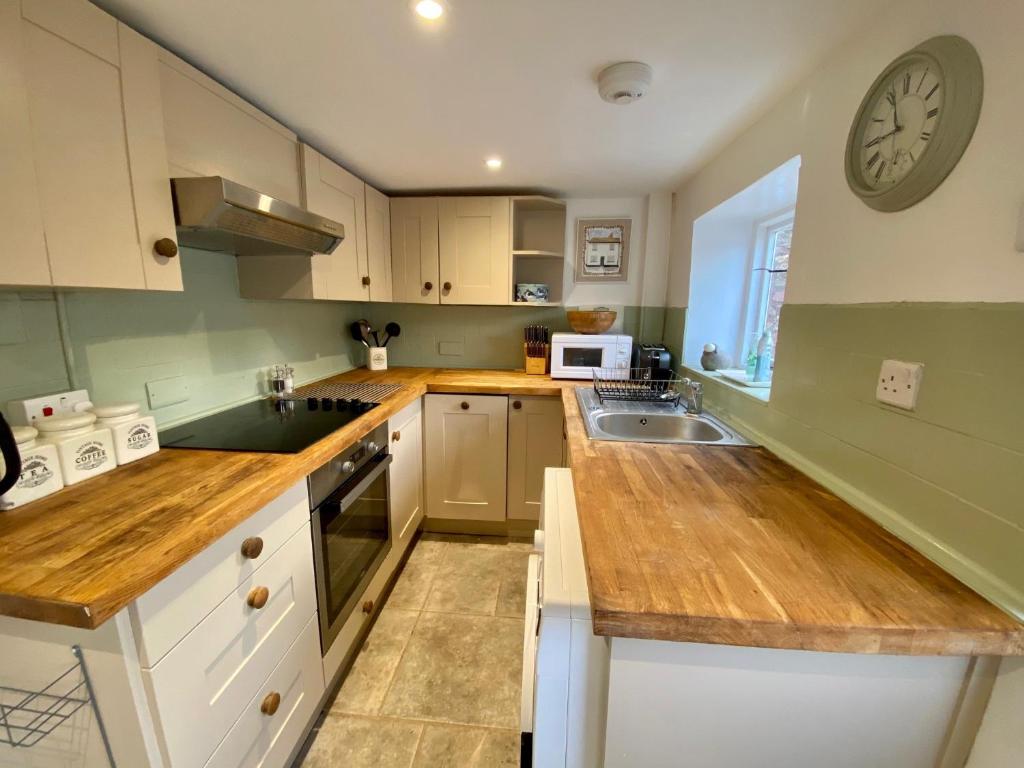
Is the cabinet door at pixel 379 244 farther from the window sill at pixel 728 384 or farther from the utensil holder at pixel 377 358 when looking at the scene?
the window sill at pixel 728 384

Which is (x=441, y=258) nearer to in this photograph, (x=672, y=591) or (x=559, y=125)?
(x=559, y=125)

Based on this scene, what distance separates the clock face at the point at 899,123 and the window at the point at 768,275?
2.78 feet

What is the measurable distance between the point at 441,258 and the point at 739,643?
225 centimetres

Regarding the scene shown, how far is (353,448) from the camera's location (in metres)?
1.41

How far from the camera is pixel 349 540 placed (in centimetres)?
144

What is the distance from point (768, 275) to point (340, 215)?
2.06 m

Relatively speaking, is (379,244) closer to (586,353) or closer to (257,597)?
(586,353)

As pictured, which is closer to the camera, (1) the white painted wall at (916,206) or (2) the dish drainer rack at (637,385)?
(1) the white painted wall at (916,206)

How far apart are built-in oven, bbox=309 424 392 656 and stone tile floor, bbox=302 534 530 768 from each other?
0.85ft

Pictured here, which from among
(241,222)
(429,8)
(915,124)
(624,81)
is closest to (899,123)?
(915,124)

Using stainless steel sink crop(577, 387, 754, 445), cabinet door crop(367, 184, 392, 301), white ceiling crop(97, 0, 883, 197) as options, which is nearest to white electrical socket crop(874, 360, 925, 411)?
stainless steel sink crop(577, 387, 754, 445)

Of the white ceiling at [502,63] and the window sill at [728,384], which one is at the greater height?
the white ceiling at [502,63]

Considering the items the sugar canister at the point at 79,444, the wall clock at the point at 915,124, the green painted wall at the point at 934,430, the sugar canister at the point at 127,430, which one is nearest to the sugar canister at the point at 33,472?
the sugar canister at the point at 79,444

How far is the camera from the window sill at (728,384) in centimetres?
140
